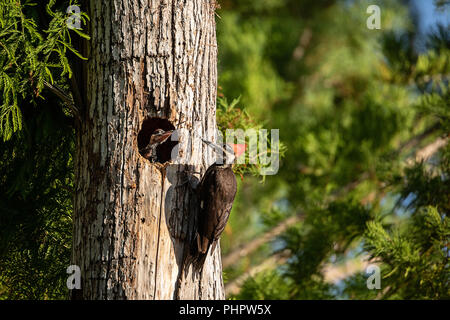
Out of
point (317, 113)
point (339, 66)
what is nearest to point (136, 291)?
point (317, 113)

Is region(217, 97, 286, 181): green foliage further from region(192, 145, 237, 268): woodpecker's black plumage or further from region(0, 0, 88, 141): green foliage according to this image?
region(0, 0, 88, 141): green foliage

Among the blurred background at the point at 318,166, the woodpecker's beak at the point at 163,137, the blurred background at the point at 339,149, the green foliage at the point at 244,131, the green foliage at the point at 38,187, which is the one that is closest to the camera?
the woodpecker's beak at the point at 163,137

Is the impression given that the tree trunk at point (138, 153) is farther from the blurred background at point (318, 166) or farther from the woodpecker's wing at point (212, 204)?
the blurred background at point (318, 166)

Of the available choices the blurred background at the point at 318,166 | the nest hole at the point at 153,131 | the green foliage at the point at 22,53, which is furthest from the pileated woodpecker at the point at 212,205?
the green foliage at the point at 22,53

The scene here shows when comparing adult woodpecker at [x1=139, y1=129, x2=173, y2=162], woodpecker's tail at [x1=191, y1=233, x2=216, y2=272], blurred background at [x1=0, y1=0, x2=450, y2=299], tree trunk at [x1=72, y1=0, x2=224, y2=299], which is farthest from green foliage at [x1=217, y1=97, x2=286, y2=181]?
woodpecker's tail at [x1=191, y1=233, x2=216, y2=272]

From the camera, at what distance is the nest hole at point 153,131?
3.00 m

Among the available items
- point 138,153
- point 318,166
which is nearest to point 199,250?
point 138,153

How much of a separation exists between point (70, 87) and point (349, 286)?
2.73 meters

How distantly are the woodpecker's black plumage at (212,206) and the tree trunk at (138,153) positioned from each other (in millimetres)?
70

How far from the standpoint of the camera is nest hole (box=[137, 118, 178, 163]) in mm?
3000

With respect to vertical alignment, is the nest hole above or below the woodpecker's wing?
above

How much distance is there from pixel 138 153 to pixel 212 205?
0.45 metres

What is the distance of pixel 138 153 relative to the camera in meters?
2.92

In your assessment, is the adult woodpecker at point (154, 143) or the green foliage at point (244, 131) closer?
the adult woodpecker at point (154, 143)
